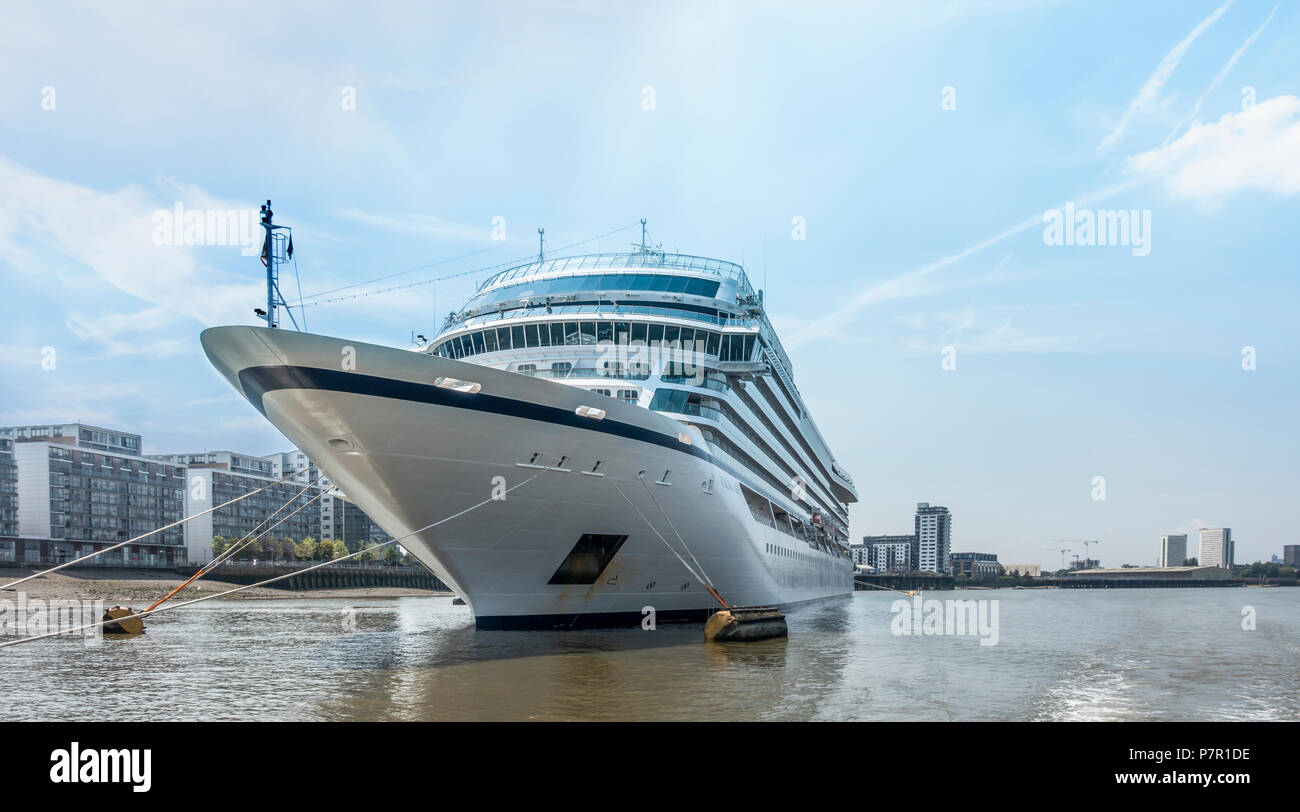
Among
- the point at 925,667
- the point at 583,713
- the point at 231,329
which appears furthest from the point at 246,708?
the point at 925,667

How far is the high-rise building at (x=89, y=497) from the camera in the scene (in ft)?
306

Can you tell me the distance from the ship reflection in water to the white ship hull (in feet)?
4.27

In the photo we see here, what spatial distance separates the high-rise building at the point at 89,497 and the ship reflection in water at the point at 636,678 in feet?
264

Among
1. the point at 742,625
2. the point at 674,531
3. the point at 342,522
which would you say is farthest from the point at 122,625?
the point at 342,522

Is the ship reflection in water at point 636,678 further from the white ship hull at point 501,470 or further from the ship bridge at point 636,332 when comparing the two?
the ship bridge at point 636,332

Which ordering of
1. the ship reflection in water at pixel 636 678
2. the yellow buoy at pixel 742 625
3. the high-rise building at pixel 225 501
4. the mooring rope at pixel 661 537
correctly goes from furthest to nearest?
the high-rise building at pixel 225 501 < the yellow buoy at pixel 742 625 < the mooring rope at pixel 661 537 < the ship reflection in water at pixel 636 678

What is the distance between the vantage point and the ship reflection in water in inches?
540

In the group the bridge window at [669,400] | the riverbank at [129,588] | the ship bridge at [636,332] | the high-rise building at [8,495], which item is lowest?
the riverbank at [129,588]

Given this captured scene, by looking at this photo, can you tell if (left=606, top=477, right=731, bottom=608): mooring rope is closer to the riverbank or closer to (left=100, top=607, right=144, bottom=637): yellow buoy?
(left=100, top=607, right=144, bottom=637): yellow buoy

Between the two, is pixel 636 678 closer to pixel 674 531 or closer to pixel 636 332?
pixel 674 531

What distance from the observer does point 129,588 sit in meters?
68.1

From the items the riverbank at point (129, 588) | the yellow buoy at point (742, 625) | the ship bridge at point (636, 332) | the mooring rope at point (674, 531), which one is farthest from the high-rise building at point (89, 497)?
the yellow buoy at point (742, 625)
